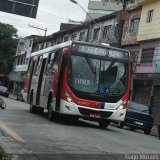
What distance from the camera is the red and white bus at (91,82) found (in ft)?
61.2

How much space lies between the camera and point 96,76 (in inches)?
744

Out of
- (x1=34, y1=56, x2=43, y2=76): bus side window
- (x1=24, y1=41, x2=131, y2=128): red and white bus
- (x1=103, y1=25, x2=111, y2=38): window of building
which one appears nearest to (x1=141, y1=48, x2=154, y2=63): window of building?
(x1=103, y1=25, x2=111, y2=38): window of building

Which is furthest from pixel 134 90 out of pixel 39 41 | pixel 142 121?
pixel 39 41

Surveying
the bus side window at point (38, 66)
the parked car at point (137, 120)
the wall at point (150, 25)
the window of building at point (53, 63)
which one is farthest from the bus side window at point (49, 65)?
the wall at point (150, 25)

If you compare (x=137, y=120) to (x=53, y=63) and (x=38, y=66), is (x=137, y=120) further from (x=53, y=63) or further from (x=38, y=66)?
(x=53, y=63)

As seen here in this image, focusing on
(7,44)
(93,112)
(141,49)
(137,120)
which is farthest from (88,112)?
(7,44)

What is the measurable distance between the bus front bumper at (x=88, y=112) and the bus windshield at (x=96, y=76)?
0.62 metres

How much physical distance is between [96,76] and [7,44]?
70.0m

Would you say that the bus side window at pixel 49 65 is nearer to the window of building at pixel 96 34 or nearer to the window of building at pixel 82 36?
the window of building at pixel 96 34

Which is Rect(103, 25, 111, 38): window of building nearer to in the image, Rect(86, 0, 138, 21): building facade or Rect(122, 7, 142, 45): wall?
Rect(122, 7, 142, 45): wall

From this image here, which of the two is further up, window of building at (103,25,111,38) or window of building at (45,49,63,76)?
window of building at (103,25,111,38)

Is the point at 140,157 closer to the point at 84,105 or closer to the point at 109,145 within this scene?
the point at 109,145

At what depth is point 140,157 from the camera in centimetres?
1069

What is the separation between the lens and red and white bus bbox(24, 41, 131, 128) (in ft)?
61.2
